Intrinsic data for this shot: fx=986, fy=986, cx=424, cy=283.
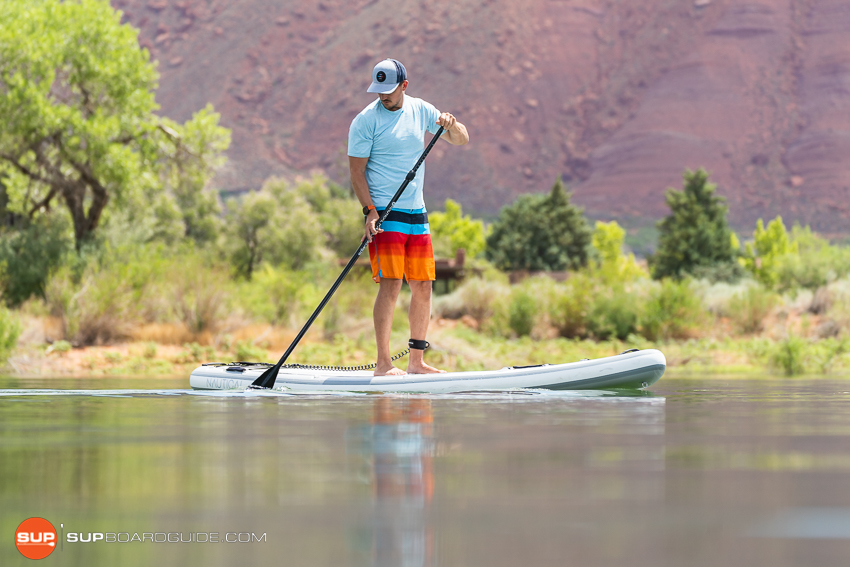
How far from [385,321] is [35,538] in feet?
17.1

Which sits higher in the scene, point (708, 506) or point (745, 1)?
point (745, 1)

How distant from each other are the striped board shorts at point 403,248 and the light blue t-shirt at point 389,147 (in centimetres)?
10

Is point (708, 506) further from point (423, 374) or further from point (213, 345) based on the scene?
point (213, 345)

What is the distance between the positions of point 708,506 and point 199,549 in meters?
1.48

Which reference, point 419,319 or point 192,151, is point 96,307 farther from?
point 419,319

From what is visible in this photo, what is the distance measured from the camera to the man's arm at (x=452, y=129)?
25.9ft

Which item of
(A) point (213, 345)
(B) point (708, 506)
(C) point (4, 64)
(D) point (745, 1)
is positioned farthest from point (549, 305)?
(D) point (745, 1)

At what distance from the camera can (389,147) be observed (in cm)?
786

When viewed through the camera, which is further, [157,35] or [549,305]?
[157,35]

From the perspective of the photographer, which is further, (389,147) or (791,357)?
(791,357)

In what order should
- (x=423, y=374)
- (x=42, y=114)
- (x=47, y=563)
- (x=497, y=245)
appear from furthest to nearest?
1. (x=497, y=245)
2. (x=42, y=114)
3. (x=423, y=374)
4. (x=47, y=563)

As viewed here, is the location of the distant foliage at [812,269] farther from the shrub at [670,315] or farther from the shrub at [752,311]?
the shrub at [670,315]

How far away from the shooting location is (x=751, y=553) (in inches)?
94.4

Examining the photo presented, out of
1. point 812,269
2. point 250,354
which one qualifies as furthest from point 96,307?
point 812,269
